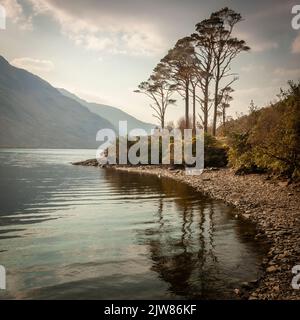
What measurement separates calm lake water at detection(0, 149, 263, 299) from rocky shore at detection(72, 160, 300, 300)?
511 mm

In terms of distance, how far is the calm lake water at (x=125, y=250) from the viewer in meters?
8.05

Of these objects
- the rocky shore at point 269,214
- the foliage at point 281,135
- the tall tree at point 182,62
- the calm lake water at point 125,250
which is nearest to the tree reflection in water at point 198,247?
the calm lake water at point 125,250

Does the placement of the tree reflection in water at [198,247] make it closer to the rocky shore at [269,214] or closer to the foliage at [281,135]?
the rocky shore at [269,214]

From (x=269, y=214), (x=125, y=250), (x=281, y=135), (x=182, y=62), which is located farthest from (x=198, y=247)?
(x=182, y=62)

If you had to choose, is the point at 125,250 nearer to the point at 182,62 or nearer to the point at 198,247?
the point at 198,247

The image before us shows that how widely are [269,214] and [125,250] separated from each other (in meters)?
7.45

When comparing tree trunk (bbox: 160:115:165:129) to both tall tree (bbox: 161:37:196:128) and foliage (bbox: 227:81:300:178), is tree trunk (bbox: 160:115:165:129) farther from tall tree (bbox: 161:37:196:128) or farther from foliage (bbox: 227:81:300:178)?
foliage (bbox: 227:81:300:178)

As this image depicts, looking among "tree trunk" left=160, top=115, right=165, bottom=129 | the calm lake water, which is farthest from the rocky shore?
"tree trunk" left=160, top=115, right=165, bottom=129

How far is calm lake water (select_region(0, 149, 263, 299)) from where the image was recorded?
317 inches

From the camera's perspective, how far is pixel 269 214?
1478 cm

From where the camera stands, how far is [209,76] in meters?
39.0

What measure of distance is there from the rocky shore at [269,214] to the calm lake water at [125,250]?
20.1 inches
